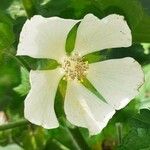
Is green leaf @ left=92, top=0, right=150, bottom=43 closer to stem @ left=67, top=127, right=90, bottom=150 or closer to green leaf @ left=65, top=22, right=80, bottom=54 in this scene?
green leaf @ left=65, top=22, right=80, bottom=54

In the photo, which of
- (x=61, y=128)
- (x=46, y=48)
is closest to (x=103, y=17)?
(x=46, y=48)

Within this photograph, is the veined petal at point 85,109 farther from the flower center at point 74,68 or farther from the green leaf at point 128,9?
the green leaf at point 128,9

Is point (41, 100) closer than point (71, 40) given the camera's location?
Yes

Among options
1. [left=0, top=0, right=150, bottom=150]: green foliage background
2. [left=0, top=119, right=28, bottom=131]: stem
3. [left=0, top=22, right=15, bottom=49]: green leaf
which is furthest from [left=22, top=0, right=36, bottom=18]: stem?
[left=0, top=119, right=28, bottom=131]: stem

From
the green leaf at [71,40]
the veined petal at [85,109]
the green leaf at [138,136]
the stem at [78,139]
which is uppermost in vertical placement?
the green leaf at [71,40]

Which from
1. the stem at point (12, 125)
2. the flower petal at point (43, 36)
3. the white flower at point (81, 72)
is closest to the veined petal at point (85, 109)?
the white flower at point (81, 72)

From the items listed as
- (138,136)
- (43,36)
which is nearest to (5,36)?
(43,36)

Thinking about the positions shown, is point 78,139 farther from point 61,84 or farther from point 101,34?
point 101,34
